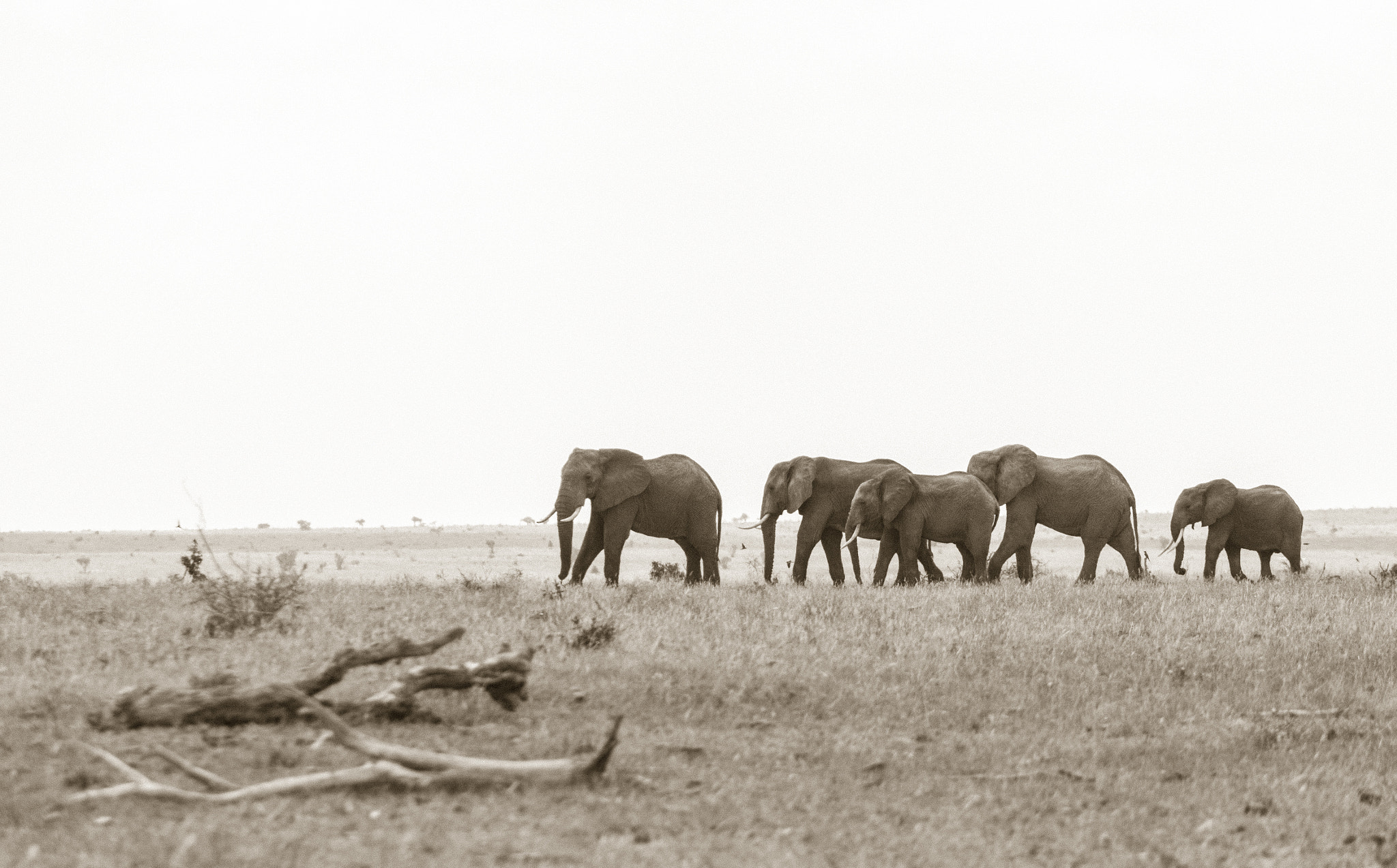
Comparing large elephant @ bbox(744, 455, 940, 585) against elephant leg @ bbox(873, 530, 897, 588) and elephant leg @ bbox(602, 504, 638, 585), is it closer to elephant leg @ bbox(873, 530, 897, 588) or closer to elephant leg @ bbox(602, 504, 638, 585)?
elephant leg @ bbox(873, 530, 897, 588)

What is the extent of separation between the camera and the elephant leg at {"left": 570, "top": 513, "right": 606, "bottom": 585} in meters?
22.2

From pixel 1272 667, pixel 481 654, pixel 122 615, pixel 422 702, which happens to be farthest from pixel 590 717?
pixel 1272 667

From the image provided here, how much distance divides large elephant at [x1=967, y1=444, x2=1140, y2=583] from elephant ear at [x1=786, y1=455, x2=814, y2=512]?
3.60 meters

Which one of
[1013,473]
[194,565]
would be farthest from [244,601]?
[1013,473]

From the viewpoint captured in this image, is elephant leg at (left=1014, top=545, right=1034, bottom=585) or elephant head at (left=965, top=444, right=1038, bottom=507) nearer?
elephant leg at (left=1014, top=545, right=1034, bottom=585)

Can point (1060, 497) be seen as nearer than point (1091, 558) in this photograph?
No

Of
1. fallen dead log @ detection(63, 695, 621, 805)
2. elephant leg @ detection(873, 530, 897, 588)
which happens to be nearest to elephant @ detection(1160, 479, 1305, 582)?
elephant leg @ detection(873, 530, 897, 588)

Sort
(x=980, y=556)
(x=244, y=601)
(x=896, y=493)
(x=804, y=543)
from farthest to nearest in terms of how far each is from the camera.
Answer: (x=804, y=543), (x=980, y=556), (x=896, y=493), (x=244, y=601)

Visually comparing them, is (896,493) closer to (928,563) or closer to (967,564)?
(967,564)

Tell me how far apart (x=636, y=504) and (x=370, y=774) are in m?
14.9

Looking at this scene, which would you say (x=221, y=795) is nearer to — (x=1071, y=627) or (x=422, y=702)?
(x=422, y=702)

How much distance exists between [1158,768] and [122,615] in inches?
381

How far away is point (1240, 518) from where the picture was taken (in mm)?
28141

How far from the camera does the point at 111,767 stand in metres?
8.17
